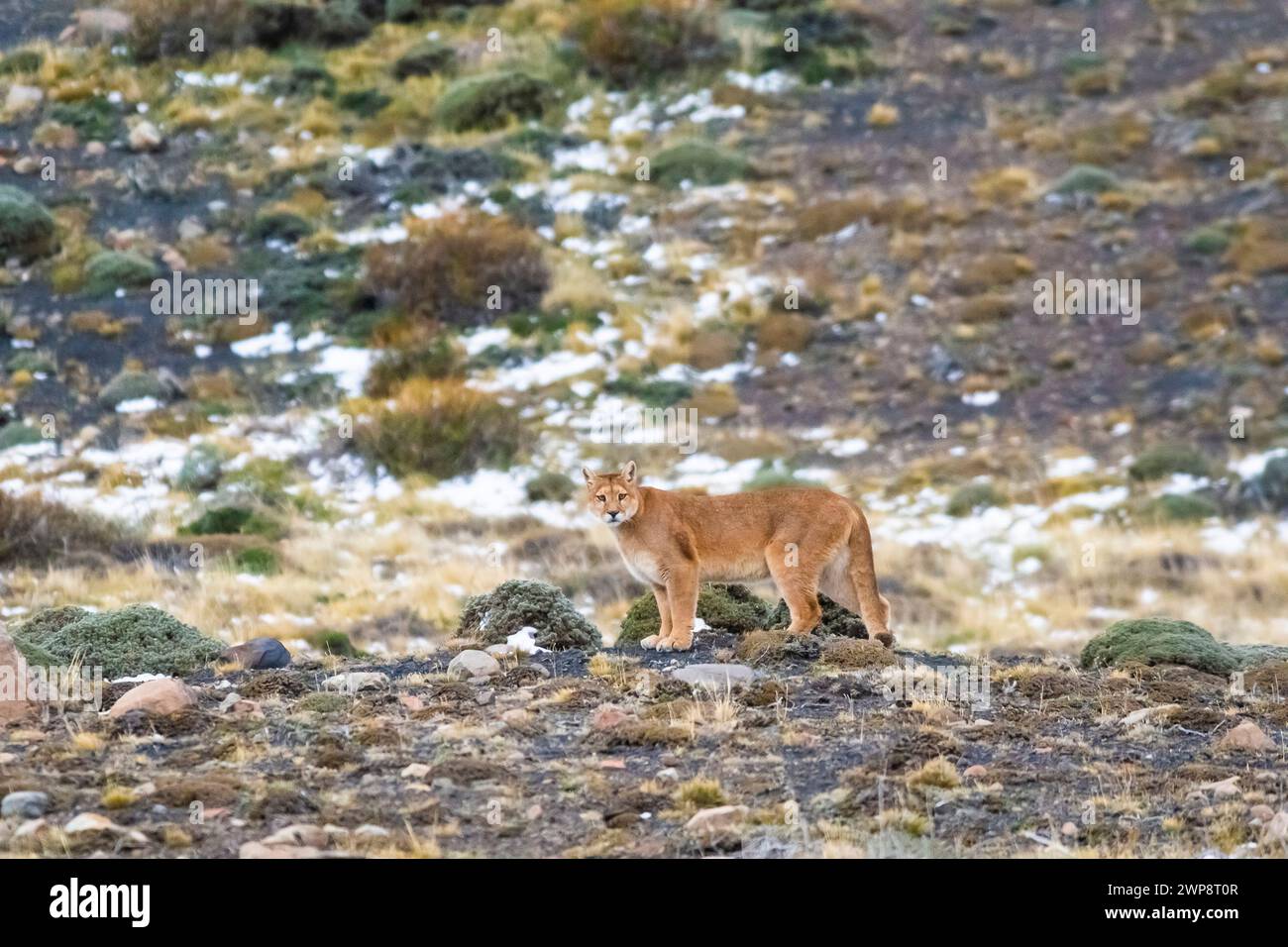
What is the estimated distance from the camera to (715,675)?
37.3ft

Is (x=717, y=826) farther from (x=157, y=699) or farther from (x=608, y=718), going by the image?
(x=157, y=699)

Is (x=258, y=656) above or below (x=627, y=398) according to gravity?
below

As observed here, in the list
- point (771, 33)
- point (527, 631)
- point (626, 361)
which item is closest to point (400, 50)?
point (771, 33)

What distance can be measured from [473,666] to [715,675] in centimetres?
169

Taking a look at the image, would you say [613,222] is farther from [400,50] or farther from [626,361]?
[400,50]

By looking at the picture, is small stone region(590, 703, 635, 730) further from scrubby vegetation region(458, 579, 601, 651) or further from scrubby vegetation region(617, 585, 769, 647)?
scrubby vegetation region(617, 585, 769, 647)

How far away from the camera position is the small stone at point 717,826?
332 inches

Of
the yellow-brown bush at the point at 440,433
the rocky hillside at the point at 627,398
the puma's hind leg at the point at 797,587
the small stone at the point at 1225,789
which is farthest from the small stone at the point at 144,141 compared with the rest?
the small stone at the point at 1225,789

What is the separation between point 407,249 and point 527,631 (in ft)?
65.8

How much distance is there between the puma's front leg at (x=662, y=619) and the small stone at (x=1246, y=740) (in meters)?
3.92

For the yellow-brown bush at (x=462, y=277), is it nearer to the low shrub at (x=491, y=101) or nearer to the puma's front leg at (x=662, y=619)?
the low shrub at (x=491, y=101)

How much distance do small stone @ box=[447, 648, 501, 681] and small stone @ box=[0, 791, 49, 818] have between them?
3335mm

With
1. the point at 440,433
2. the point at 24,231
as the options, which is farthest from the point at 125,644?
the point at 24,231

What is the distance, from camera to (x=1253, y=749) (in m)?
10.1
